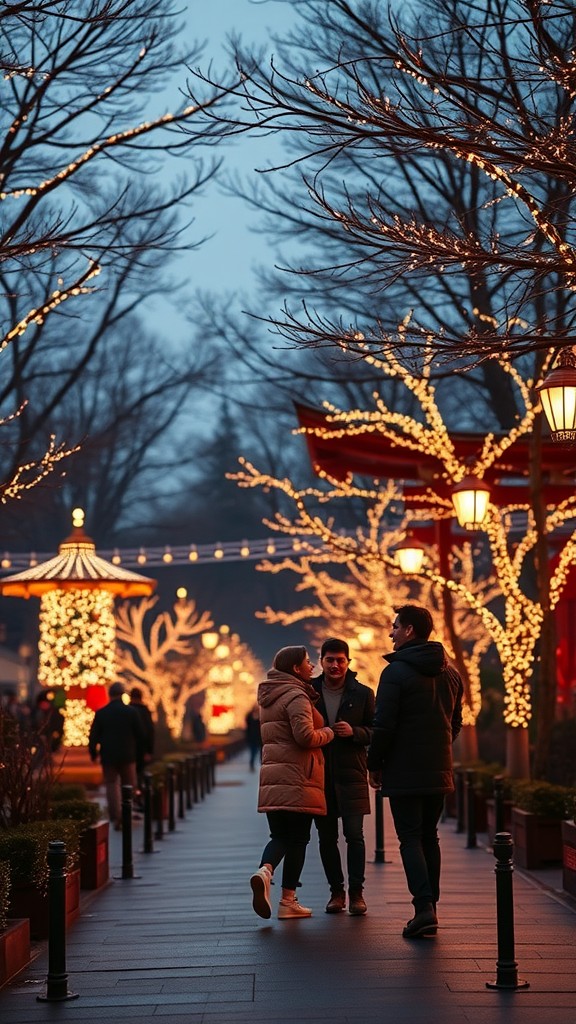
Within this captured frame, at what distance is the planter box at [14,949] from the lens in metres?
8.96

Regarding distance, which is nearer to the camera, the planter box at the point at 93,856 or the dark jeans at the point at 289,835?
Answer: the dark jeans at the point at 289,835

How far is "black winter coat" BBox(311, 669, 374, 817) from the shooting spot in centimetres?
1116

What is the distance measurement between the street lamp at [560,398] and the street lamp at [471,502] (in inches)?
207

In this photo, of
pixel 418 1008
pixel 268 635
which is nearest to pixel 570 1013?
pixel 418 1008

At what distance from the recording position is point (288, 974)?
8883 millimetres

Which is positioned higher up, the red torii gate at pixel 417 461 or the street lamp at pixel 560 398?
the red torii gate at pixel 417 461

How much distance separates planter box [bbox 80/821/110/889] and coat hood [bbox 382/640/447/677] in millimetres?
4522

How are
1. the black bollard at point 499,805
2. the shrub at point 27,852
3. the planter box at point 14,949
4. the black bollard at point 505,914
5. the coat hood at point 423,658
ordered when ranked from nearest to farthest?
1. the black bollard at point 505,914
2. the planter box at point 14,949
3. the coat hood at point 423,658
4. the shrub at point 27,852
5. the black bollard at point 499,805

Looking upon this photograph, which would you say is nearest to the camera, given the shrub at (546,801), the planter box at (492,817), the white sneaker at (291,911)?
the white sneaker at (291,911)

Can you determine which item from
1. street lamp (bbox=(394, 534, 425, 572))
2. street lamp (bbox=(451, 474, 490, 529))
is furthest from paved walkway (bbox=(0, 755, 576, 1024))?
street lamp (bbox=(394, 534, 425, 572))

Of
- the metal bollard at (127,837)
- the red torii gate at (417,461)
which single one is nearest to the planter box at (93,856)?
the metal bollard at (127,837)

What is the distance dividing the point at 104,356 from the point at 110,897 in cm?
5086

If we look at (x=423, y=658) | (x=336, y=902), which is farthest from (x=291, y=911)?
(x=423, y=658)

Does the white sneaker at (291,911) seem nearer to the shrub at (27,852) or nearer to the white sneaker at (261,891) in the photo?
the white sneaker at (261,891)
